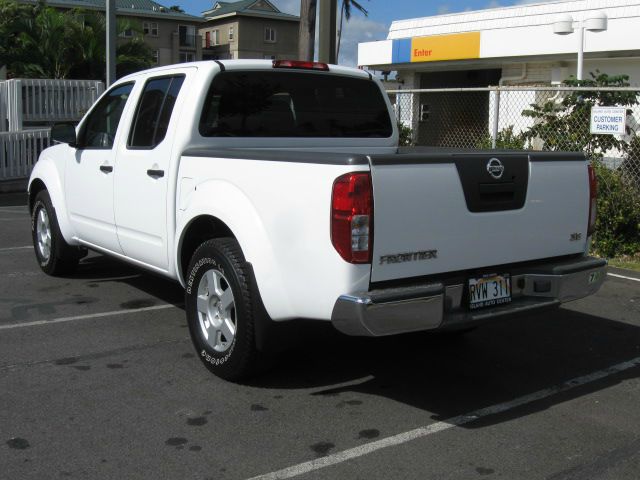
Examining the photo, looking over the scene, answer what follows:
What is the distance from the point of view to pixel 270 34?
6912 centimetres

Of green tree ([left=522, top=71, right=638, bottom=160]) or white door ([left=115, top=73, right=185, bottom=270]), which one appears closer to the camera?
white door ([left=115, top=73, right=185, bottom=270])

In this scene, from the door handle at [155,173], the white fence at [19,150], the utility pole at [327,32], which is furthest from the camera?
the white fence at [19,150]

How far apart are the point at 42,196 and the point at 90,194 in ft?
4.21

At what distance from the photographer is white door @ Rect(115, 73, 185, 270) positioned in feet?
17.9

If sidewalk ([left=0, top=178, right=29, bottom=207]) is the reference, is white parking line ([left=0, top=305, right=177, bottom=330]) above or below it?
below

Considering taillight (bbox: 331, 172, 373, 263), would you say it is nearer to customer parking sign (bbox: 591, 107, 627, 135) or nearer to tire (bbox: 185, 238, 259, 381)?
tire (bbox: 185, 238, 259, 381)

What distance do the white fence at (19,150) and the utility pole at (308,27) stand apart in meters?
6.79

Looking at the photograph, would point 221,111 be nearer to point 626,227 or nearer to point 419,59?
point 626,227

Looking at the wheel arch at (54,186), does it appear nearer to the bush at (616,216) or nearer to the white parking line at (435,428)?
the white parking line at (435,428)

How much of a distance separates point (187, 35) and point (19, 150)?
53768mm

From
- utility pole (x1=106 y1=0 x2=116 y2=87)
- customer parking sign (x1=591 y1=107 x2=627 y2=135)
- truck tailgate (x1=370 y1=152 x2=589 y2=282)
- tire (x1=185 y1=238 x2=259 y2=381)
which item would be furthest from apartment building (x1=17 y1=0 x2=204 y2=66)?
truck tailgate (x1=370 y1=152 x2=589 y2=282)

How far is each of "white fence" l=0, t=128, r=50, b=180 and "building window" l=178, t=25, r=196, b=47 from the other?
5255 centimetres

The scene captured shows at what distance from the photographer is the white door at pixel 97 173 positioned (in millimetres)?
6230

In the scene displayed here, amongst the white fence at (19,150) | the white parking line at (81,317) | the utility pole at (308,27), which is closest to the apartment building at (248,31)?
the white fence at (19,150)
